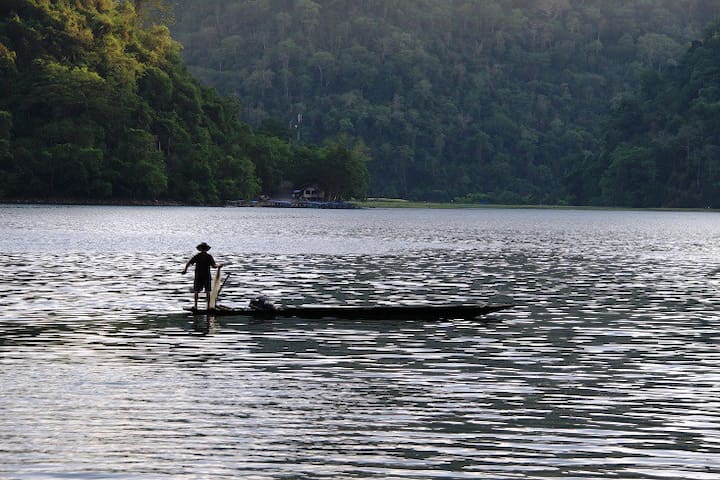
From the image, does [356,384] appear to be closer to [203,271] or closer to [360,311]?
[360,311]

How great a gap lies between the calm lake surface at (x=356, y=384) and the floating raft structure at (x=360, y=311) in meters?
0.46

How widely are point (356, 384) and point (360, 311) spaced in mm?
11997

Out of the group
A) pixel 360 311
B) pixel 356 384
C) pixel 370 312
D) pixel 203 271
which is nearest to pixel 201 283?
pixel 203 271

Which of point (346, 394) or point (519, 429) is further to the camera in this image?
point (346, 394)

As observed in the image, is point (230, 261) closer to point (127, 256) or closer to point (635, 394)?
point (127, 256)

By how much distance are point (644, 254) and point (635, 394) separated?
2953 inches

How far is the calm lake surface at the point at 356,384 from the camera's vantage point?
67.6 ft

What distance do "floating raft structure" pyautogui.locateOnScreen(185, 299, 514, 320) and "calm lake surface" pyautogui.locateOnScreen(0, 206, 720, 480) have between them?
460 mm

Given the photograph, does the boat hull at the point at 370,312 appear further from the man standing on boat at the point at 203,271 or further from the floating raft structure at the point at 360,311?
the man standing on boat at the point at 203,271

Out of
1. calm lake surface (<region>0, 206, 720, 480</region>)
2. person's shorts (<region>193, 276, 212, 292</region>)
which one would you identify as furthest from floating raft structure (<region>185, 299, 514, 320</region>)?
person's shorts (<region>193, 276, 212, 292</region>)

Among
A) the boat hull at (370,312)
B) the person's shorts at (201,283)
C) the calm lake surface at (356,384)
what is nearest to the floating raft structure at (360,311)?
the boat hull at (370,312)

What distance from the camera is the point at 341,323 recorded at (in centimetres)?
4231

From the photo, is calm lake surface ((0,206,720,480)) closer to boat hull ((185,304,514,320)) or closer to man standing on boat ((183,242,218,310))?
boat hull ((185,304,514,320))

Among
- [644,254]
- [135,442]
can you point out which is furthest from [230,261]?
[135,442]
